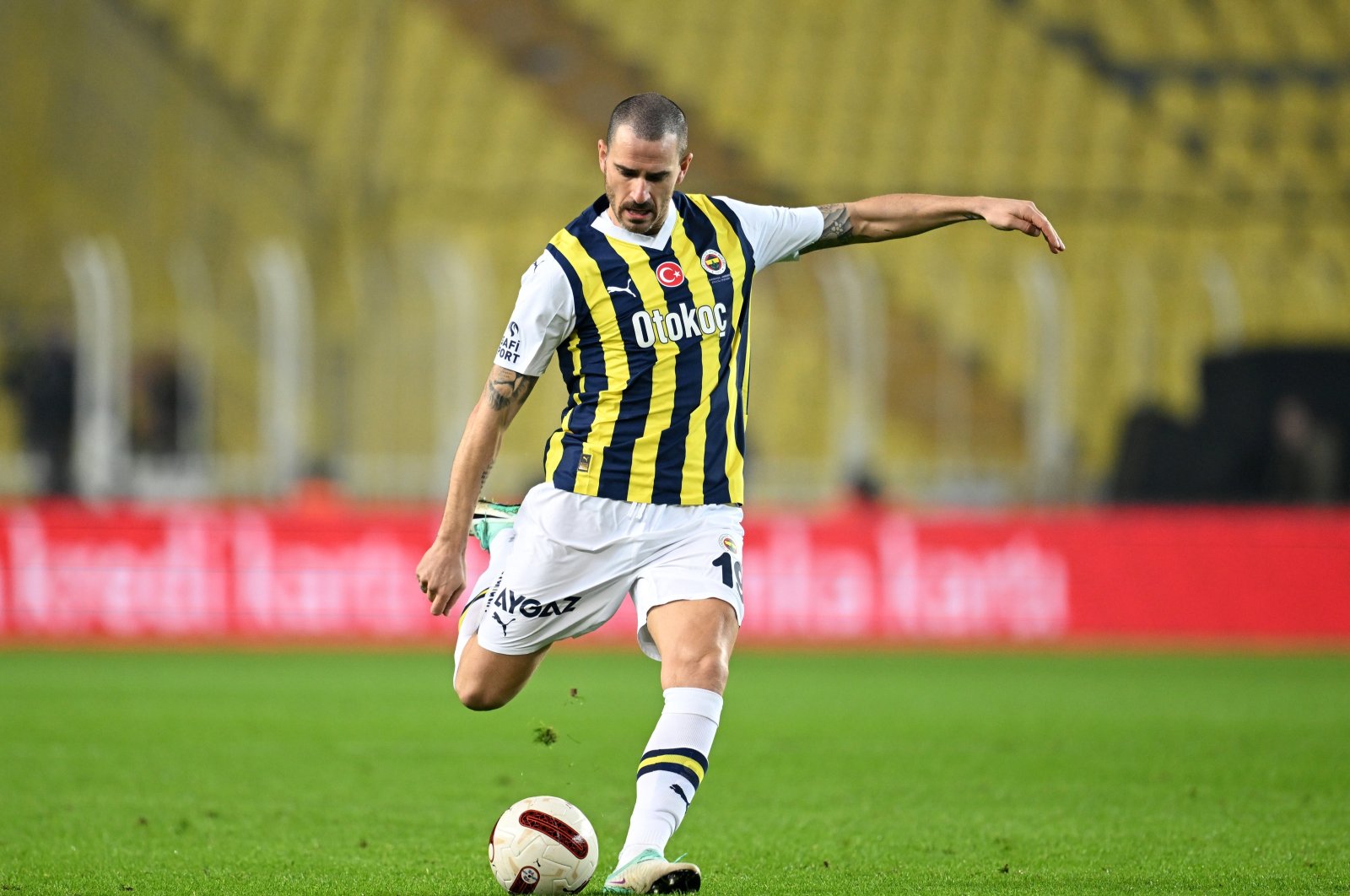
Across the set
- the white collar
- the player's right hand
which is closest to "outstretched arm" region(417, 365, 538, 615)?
the player's right hand

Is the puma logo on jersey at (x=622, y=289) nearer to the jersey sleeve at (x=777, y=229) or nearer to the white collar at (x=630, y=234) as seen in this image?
the white collar at (x=630, y=234)

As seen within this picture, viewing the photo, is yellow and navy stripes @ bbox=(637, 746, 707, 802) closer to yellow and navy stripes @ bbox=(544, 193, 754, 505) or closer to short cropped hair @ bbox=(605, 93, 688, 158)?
yellow and navy stripes @ bbox=(544, 193, 754, 505)

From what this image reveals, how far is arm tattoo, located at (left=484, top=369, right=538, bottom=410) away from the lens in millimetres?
5262

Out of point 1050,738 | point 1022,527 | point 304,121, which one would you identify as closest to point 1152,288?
point 1022,527

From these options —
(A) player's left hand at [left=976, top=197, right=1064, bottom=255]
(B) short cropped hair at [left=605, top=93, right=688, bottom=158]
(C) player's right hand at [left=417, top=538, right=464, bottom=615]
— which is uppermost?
(B) short cropped hair at [left=605, top=93, right=688, bottom=158]

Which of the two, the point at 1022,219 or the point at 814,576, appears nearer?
the point at 1022,219

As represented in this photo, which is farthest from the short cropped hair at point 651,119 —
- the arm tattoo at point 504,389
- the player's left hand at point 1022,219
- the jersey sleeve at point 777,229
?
the player's left hand at point 1022,219

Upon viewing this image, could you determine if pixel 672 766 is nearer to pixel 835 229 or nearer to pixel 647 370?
pixel 647 370

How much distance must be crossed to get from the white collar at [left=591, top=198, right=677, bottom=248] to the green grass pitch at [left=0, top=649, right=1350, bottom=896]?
1302 millimetres

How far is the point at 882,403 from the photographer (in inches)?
741

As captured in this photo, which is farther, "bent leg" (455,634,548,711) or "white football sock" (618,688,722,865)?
"bent leg" (455,634,548,711)

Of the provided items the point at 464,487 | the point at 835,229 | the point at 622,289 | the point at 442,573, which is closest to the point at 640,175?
the point at 622,289

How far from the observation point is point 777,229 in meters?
5.75

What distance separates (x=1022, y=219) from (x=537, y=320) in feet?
4.77
